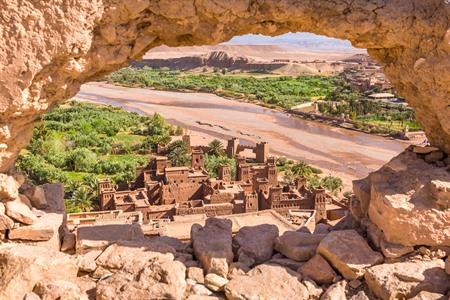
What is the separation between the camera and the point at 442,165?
6543mm

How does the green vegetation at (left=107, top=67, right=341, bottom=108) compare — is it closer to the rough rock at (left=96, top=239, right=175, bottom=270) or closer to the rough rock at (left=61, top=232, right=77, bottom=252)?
the rough rock at (left=61, top=232, right=77, bottom=252)

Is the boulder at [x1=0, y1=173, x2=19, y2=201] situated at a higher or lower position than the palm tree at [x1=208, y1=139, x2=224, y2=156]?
→ higher

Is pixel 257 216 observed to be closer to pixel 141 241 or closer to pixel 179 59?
pixel 141 241

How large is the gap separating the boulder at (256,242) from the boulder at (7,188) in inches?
123

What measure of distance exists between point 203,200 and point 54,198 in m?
16.3

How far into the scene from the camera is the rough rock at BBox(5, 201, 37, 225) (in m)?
6.14

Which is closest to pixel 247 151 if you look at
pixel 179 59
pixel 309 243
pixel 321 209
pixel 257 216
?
pixel 321 209

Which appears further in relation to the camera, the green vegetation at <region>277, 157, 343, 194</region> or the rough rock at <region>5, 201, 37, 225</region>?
the green vegetation at <region>277, 157, 343, 194</region>

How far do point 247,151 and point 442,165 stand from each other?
35940 mm

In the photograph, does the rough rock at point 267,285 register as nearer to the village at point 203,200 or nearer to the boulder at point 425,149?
the boulder at point 425,149

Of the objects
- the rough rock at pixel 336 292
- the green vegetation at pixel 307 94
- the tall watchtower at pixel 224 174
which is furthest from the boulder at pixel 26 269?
the green vegetation at pixel 307 94

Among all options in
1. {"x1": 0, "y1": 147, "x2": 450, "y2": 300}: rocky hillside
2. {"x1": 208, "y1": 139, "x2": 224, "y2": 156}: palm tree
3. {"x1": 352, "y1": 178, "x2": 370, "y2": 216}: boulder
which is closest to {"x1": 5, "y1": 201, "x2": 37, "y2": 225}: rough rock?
{"x1": 0, "y1": 147, "x2": 450, "y2": 300}: rocky hillside

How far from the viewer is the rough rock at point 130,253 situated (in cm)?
623

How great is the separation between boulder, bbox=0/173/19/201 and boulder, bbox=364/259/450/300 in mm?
4706
